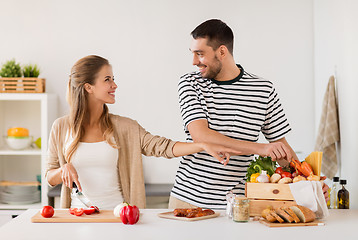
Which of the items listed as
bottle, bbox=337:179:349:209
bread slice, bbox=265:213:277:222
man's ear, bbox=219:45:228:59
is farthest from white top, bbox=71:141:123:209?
bottle, bbox=337:179:349:209

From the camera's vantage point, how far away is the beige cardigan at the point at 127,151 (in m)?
2.51

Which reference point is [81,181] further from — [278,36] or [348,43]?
[278,36]

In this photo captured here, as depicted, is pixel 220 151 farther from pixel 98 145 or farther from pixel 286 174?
pixel 98 145

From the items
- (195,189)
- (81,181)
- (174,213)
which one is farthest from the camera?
(81,181)

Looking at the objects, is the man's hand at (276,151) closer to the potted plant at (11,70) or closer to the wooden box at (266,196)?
the wooden box at (266,196)

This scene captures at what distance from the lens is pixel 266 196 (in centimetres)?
197

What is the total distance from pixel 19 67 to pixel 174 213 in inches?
91.7

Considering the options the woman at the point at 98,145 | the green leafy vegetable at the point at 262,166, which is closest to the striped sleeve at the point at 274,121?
the green leafy vegetable at the point at 262,166

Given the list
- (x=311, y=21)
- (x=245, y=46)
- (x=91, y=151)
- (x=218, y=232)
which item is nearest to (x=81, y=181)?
(x=91, y=151)

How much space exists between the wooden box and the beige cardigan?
2.07 feet

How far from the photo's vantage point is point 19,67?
12.5 feet

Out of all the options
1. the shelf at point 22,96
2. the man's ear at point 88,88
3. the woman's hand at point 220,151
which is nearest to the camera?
the woman's hand at point 220,151

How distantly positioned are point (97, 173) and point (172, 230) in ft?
2.62

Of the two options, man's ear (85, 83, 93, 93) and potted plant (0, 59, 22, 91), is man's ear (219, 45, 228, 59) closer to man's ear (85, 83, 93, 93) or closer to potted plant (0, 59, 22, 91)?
man's ear (85, 83, 93, 93)
